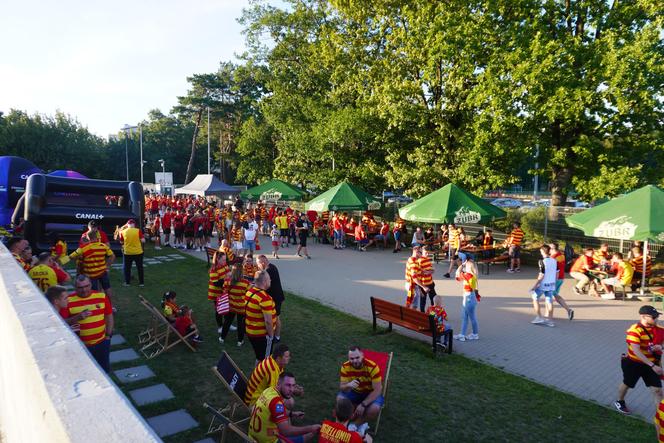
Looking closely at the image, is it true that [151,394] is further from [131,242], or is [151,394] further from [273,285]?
[131,242]

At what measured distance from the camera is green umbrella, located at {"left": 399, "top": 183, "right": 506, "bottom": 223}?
14.2 meters

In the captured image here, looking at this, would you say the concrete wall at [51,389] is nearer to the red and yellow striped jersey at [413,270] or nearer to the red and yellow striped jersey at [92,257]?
the red and yellow striped jersey at [92,257]

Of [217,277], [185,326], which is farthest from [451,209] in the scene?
[185,326]

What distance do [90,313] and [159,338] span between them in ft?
8.33

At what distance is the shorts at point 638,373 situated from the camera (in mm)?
5695

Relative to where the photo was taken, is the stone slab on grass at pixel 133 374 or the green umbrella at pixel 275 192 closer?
the stone slab on grass at pixel 133 374

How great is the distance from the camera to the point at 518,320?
1006 centimetres

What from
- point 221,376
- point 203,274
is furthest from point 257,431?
point 203,274

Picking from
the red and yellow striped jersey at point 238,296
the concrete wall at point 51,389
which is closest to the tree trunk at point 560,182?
the red and yellow striped jersey at point 238,296

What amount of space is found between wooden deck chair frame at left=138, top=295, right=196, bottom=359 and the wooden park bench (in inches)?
142

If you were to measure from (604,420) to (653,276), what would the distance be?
398 inches

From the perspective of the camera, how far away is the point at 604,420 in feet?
18.9

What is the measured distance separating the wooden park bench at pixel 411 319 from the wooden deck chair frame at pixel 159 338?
11.8 ft

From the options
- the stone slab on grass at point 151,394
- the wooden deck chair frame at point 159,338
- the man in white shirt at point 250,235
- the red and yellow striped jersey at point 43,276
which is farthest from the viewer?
the man in white shirt at point 250,235
